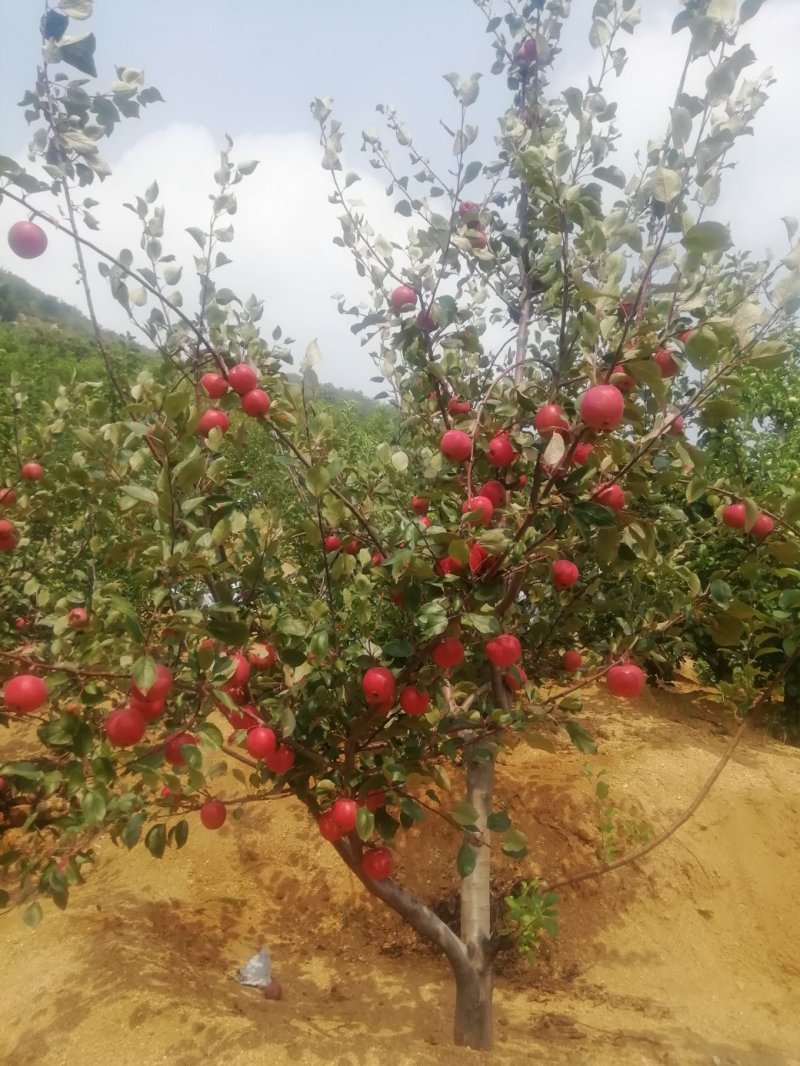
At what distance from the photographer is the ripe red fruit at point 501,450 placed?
82.3 inches

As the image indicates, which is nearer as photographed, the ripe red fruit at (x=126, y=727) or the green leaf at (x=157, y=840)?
the ripe red fruit at (x=126, y=727)

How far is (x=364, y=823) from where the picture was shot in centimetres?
A: 193

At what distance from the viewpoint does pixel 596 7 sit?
77.9 inches

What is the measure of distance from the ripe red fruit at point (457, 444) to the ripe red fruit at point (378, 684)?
2.23ft

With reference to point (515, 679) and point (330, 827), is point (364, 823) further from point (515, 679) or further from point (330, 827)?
point (515, 679)

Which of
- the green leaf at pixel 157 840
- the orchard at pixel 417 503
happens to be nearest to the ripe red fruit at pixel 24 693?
the orchard at pixel 417 503

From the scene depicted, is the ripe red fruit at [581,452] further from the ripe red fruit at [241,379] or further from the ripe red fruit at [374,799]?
the ripe red fruit at [374,799]

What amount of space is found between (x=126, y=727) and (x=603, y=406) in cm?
131

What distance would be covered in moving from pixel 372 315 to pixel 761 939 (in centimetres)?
383

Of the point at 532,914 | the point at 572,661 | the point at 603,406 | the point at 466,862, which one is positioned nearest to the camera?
the point at 603,406

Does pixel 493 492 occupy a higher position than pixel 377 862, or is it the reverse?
pixel 493 492

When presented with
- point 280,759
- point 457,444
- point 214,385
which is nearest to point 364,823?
point 280,759

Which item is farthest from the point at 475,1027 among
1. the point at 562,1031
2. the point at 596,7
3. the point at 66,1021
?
the point at 596,7

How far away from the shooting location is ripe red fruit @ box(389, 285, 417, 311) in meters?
2.37
